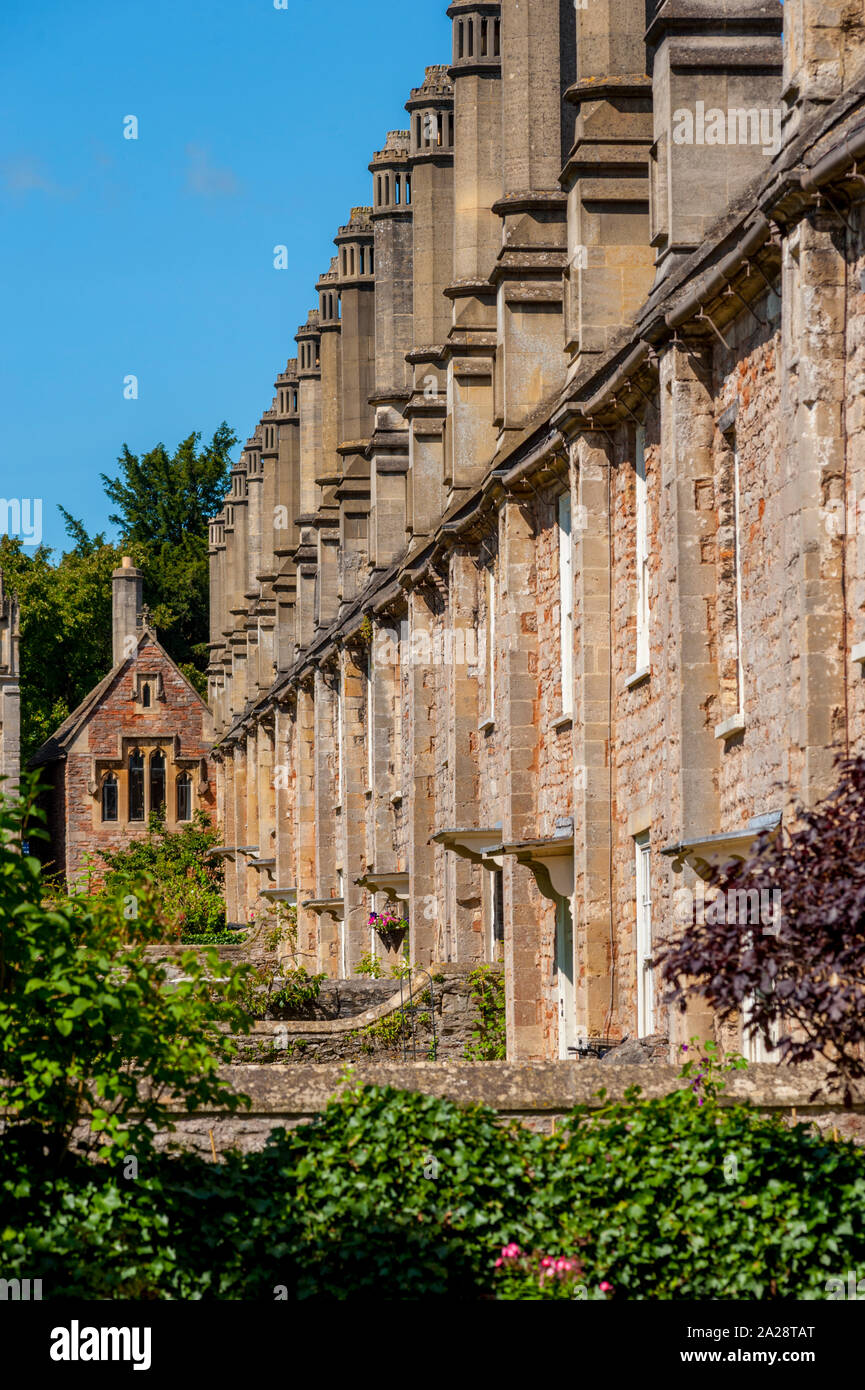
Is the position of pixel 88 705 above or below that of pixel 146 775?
above

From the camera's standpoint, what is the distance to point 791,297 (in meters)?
12.7

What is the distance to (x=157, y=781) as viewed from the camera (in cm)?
6738

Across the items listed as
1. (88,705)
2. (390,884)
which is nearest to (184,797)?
(88,705)

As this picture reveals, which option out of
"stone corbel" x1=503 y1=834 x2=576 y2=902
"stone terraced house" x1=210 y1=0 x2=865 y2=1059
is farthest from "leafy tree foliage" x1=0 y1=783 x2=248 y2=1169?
"stone corbel" x1=503 y1=834 x2=576 y2=902

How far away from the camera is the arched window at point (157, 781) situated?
67188 millimetres

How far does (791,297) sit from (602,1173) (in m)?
5.76

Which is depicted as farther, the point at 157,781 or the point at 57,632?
the point at 57,632

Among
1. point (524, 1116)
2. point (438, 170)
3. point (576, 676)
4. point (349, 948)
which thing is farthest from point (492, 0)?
point (524, 1116)

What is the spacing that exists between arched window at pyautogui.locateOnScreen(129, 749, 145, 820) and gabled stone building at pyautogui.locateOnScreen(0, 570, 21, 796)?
366 cm

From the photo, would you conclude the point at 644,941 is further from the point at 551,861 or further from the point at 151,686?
the point at 151,686

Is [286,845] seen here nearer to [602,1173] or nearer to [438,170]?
[438,170]

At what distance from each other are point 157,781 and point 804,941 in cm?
5898

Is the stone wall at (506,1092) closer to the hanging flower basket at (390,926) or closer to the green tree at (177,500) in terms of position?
the hanging flower basket at (390,926)

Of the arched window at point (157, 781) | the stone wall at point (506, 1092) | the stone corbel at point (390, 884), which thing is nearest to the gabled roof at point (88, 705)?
the arched window at point (157, 781)
